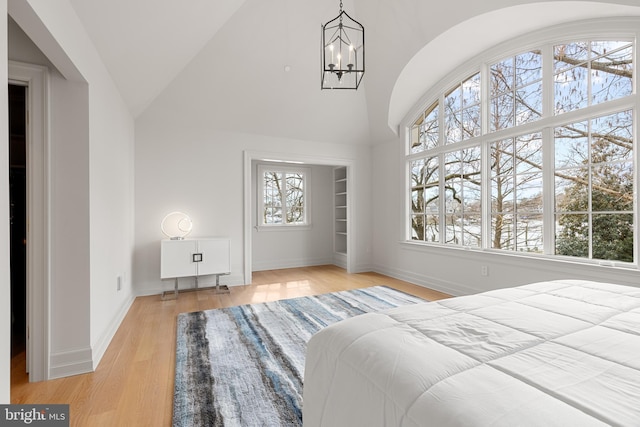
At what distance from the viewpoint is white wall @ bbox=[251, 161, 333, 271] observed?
568 centimetres

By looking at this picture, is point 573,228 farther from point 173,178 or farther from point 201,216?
point 173,178

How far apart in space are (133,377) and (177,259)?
192 centimetres

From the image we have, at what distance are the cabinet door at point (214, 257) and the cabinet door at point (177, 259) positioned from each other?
8 centimetres

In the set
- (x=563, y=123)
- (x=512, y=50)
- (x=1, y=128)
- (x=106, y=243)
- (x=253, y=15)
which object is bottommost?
(x=106, y=243)

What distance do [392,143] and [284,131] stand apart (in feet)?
5.86

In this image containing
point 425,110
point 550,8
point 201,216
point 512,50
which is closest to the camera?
point 550,8

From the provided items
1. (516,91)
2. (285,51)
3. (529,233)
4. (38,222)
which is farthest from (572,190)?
(38,222)

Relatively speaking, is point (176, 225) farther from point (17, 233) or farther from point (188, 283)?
point (17, 233)

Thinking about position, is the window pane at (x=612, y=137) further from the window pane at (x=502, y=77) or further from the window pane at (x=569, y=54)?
the window pane at (x=502, y=77)

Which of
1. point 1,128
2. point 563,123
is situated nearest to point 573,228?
point 563,123

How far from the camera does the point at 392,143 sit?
496 cm

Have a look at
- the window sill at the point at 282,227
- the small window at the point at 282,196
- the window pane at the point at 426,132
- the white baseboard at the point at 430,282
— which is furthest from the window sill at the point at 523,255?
the small window at the point at 282,196

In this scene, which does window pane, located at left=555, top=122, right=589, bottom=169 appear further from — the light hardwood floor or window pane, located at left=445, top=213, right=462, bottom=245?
the light hardwood floor

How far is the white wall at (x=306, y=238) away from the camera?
223 inches
